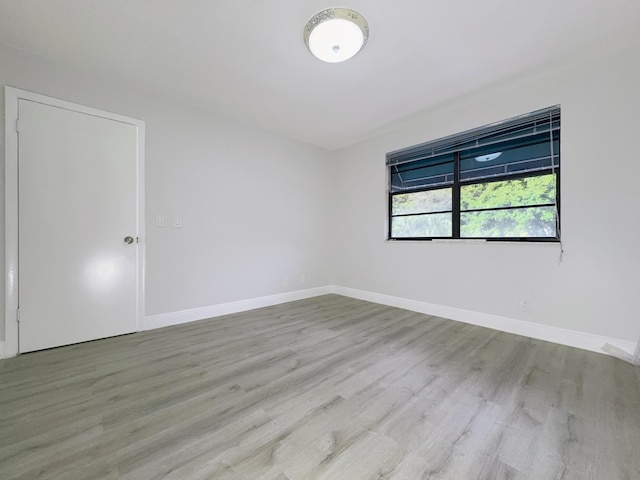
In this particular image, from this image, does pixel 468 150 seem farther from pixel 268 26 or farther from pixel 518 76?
pixel 268 26

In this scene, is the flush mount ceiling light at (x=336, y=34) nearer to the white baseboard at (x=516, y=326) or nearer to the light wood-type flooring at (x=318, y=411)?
the light wood-type flooring at (x=318, y=411)

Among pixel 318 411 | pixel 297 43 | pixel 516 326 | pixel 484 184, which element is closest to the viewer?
pixel 318 411

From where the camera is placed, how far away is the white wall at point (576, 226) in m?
2.13

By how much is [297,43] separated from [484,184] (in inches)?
98.6

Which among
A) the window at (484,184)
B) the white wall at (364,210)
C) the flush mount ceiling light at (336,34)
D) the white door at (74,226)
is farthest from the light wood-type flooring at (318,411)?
the flush mount ceiling light at (336,34)

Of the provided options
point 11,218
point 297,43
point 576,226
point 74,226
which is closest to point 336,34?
point 297,43

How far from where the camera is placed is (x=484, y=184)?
2984 millimetres

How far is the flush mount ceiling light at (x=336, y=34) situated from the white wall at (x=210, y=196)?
1828 millimetres

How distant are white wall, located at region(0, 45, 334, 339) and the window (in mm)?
1531

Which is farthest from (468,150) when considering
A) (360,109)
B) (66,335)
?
(66,335)

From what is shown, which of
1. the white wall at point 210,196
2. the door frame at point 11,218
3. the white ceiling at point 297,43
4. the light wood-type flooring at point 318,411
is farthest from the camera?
the white wall at point 210,196

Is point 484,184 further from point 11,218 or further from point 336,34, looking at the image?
point 11,218

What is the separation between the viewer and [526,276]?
2.62 meters

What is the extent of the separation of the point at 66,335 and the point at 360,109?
3876 millimetres
